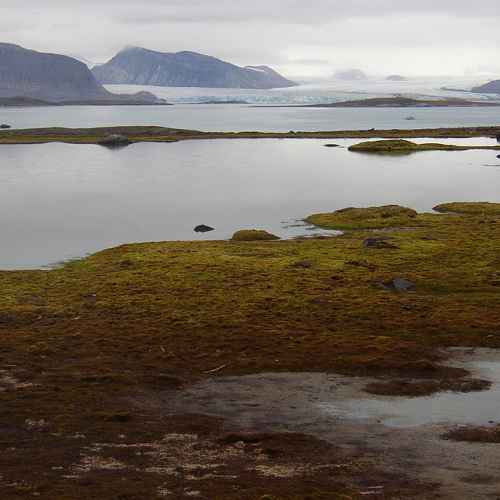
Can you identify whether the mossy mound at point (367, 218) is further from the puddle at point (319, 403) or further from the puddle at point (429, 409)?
the puddle at point (429, 409)

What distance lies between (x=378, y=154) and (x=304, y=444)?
397ft

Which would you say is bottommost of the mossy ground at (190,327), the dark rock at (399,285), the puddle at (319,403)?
the puddle at (319,403)

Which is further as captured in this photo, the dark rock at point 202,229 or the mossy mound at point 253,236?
the dark rock at point 202,229

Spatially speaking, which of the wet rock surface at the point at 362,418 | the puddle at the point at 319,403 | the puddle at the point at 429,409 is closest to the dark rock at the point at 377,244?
the wet rock surface at the point at 362,418

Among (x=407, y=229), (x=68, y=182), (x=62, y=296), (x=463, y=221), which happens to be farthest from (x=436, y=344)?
(x=68, y=182)

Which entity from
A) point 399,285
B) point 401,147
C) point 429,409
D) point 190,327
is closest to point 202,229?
point 399,285

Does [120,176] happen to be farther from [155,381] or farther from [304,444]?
[304,444]

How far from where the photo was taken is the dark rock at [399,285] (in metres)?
41.8

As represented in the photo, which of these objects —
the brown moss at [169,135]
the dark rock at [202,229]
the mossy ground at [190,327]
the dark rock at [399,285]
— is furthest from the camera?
the brown moss at [169,135]

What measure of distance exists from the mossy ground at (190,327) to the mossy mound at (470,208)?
1971cm

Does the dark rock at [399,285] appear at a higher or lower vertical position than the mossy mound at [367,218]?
lower

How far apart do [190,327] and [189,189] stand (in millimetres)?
58928

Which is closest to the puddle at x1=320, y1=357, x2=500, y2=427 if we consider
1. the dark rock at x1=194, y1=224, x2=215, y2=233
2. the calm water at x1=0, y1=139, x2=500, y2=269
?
the calm water at x1=0, y1=139, x2=500, y2=269

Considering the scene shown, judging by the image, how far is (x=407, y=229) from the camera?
61.9m
